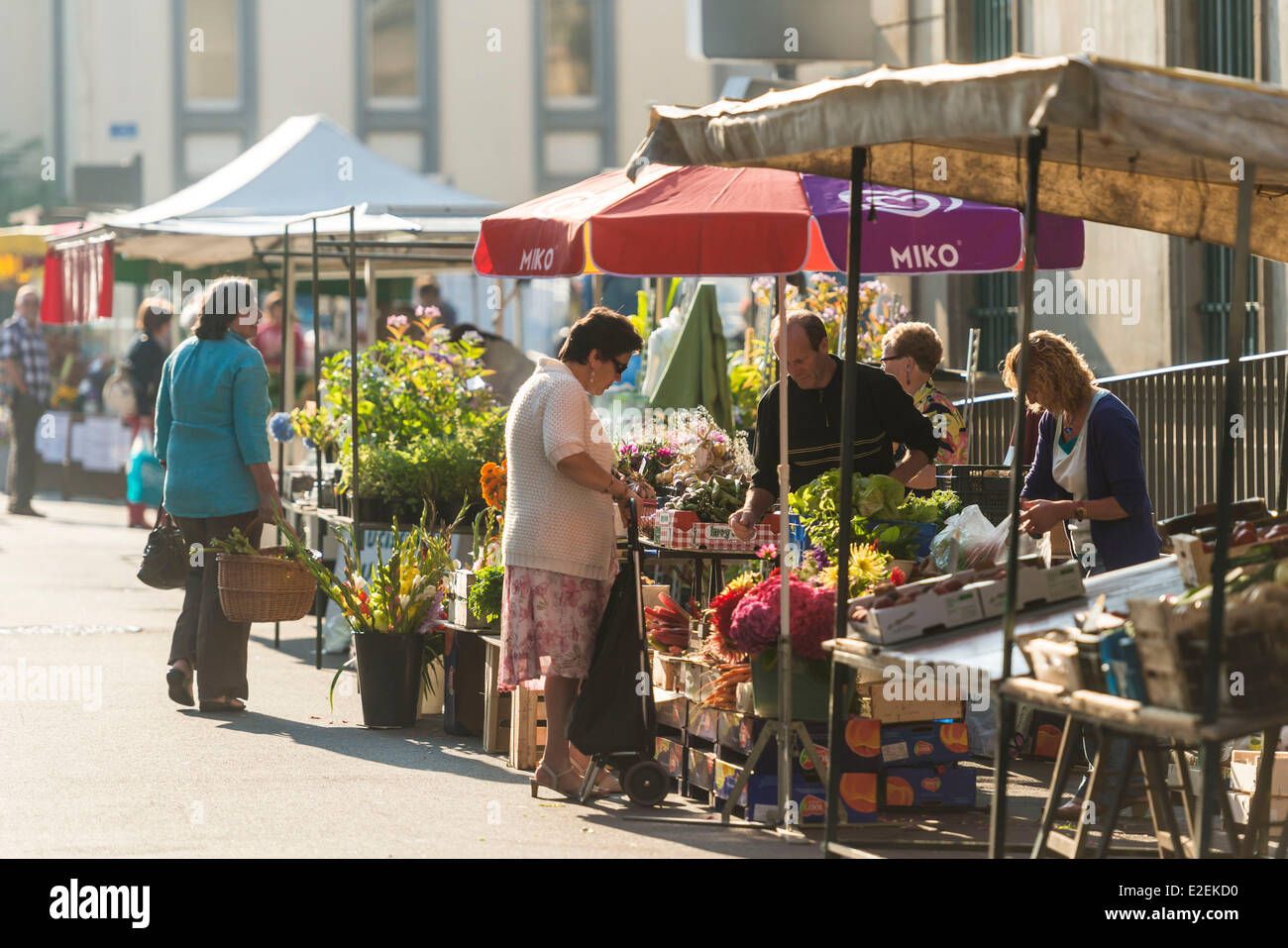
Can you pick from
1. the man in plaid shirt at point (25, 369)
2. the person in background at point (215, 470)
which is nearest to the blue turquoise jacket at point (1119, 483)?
the person in background at point (215, 470)

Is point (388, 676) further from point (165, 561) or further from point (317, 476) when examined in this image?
point (317, 476)

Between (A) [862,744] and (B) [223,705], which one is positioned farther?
(B) [223,705]

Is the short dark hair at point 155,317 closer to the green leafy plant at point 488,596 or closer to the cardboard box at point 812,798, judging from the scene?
the green leafy plant at point 488,596

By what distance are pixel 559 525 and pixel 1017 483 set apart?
247 centimetres

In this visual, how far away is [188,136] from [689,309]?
29.3m

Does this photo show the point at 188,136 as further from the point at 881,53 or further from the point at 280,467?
the point at 280,467

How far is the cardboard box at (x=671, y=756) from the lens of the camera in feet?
26.3

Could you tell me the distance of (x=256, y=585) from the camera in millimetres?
9406

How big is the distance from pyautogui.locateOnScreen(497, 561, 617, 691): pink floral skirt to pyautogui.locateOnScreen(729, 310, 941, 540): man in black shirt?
123cm

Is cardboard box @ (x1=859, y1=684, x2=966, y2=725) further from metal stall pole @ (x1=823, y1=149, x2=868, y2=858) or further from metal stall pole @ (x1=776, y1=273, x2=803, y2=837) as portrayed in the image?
metal stall pole @ (x1=823, y1=149, x2=868, y2=858)

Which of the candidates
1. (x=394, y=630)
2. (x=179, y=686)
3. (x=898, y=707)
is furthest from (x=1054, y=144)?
(x=179, y=686)

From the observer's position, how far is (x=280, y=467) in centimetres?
1309

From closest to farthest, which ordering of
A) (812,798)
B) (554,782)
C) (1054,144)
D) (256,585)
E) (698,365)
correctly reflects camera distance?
(1054,144) < (812,798) < (554,782) < (256,585) < (698,365)

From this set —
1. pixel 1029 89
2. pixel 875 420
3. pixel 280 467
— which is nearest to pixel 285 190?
pixel 280 467
